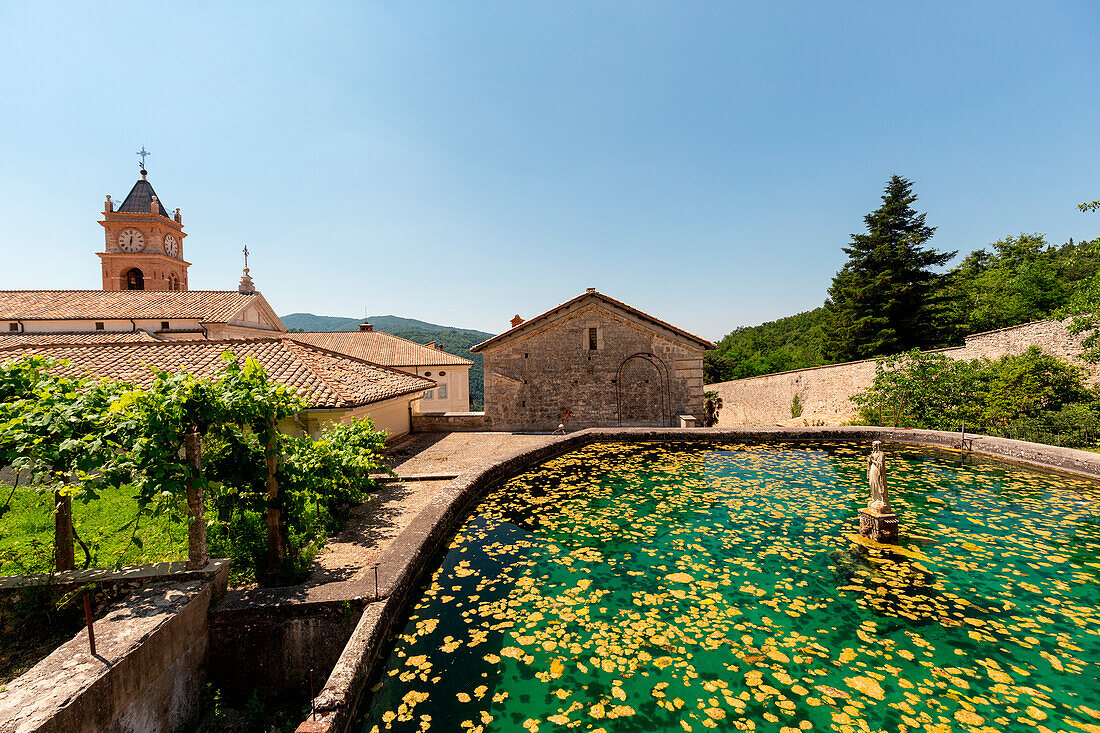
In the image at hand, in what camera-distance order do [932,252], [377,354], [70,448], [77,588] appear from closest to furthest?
[70,448]
[77,588]
[932,252]
[377,354]

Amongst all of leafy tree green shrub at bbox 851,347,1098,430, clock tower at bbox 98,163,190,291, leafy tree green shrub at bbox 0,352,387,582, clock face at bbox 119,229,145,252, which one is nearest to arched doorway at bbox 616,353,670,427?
leafy tree green shrub at bbox 851,347,1098,430

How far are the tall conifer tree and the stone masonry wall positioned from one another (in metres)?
22.6

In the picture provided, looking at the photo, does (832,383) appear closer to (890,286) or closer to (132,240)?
(890,286)

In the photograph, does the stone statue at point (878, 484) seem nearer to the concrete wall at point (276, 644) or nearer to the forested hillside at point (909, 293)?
the concrete wall at point (276, 644)

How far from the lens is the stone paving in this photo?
18.0 feet

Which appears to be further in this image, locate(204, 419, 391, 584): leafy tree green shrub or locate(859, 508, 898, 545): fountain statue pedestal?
locate(859, 508, 898, 545): fountain statue pedestal

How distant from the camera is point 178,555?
17.7ft

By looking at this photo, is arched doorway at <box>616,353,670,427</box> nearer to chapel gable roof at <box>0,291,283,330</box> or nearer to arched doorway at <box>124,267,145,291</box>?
chapel gable roof at <box>0,291,283,330</box>

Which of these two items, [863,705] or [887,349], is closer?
[863,705]

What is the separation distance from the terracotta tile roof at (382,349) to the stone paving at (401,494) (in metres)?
19.3

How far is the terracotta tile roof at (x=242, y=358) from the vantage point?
30.2ft

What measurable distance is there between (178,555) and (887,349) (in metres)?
39.4

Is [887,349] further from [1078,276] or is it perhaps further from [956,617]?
[956,617]

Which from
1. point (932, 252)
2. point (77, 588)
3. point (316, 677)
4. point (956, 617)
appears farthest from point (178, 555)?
point (932, 252)
